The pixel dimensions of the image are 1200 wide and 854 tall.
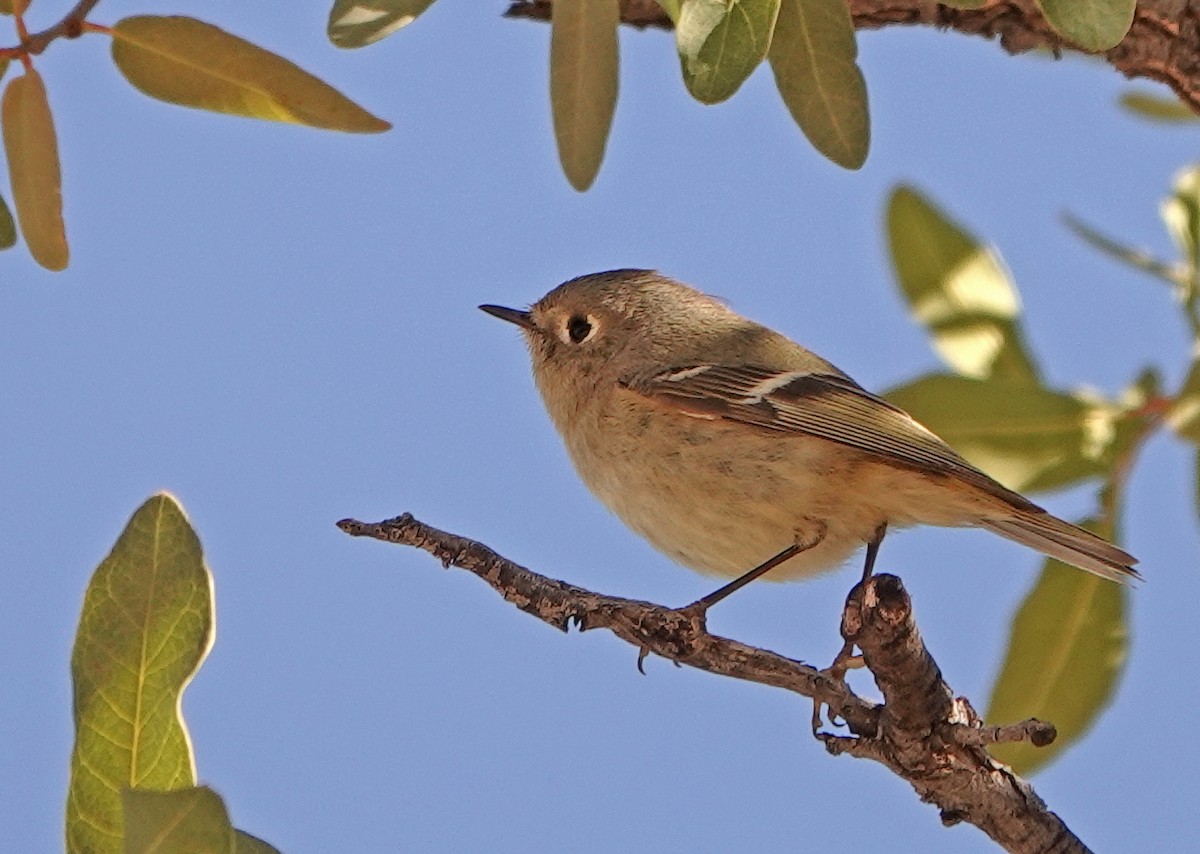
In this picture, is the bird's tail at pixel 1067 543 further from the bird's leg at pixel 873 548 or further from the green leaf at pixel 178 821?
the green leaf at pixel 178 821

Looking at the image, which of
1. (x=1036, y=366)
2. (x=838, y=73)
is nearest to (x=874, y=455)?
(x=1036, y=366)

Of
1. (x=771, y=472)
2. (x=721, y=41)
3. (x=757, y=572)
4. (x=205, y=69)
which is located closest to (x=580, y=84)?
(x=721, y=41)

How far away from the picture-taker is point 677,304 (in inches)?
138

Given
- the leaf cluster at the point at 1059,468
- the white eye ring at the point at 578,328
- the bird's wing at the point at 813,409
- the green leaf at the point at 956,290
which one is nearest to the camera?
the bird's wing at the point at 813,409

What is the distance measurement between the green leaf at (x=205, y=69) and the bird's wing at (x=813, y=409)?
38.8 inches

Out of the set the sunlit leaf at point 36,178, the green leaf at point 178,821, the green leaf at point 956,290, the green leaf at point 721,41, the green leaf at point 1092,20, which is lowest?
the green leaf at point 178,821

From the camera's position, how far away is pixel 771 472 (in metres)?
2.70

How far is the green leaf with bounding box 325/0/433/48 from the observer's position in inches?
82.8

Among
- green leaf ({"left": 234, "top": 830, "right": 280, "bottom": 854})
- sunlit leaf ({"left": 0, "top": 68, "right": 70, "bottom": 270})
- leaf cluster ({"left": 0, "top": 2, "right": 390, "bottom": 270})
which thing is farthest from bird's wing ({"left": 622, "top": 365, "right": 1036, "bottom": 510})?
green leaf ({"left": 234, "top": 830, "right": 280, "bottom": 854})

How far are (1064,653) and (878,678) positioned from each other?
983 mm

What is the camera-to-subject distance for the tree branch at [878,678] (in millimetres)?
1931

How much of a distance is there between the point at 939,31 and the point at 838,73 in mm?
786

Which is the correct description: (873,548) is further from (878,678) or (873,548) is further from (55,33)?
(55,33)

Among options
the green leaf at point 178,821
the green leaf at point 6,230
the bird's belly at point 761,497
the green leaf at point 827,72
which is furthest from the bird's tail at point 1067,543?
the green leaf at point 6,230
